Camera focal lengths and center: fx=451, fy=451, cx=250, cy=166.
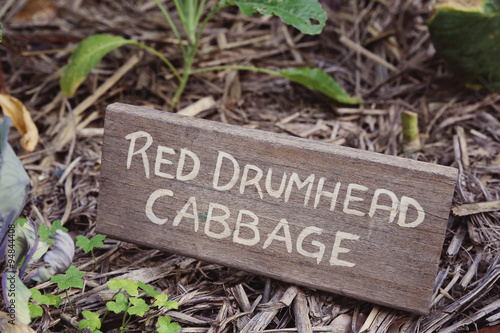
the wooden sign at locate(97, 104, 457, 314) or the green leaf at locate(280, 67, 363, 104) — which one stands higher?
the green leaf at locate(280, 67, 363, 104)

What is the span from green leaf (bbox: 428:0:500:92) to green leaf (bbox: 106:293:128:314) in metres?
Answer: 1.46

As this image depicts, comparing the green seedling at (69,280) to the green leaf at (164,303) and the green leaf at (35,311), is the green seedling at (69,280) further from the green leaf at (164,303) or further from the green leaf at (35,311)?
the green leaf at (164,303)

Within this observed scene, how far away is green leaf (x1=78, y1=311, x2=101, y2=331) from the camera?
3.47 ft

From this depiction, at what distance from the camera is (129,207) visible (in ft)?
4.15

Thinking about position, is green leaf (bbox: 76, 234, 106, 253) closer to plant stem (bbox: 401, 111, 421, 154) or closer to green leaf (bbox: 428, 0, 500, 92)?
plant stem (bbox: 401, 111, 421, 154)

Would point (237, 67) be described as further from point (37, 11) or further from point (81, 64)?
point (37, 11)

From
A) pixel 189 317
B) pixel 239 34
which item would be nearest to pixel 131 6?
pixel 239 34

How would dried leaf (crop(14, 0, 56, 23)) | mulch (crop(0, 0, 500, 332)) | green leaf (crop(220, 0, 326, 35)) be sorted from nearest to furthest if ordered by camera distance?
mulch (crop(0, 0, 500, 332)) < green leaf (crop(220, 0, 326, 35)) < dried leaf (crop(14, 0, 56, 23))

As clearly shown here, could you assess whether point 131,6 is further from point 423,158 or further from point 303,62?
point 423,158

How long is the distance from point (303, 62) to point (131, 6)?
0.94m

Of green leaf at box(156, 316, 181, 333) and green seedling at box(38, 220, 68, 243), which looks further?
green seedling at box(38, 220, 68, 243)

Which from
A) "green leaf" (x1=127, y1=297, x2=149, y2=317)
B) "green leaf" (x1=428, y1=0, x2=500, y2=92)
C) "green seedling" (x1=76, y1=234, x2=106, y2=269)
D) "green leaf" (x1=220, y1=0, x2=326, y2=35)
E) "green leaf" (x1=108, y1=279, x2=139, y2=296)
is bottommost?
"green leaf" (x1=127, y1=297, x2=149, y2=317)

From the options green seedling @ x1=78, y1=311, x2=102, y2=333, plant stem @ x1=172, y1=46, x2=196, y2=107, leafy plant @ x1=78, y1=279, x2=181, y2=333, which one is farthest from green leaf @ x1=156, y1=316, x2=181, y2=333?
plant stem @ x1=172, y1=46, x2=196, y2=107

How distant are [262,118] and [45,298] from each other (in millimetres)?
1019
